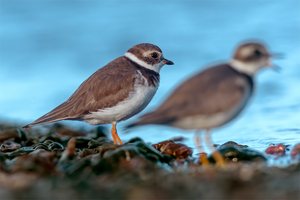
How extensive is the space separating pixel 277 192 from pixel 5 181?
1951 millimetres

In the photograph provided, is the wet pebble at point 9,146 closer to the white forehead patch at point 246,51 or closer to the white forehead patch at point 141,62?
the white forehead patch at point 141,62

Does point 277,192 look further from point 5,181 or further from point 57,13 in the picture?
point 57,13

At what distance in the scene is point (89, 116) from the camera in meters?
8.87

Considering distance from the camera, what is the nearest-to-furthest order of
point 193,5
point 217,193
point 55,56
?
point 217,193 < point 55,56 < point 193,5

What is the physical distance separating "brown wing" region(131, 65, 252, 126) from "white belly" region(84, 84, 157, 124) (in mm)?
2222

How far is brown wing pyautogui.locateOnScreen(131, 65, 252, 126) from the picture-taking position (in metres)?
6.21

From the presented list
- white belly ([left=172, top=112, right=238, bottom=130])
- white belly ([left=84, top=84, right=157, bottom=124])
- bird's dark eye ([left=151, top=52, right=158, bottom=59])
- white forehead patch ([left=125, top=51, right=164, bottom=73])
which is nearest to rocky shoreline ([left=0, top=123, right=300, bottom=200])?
white belly ([left=172, top=112, right=238, bottom=130])

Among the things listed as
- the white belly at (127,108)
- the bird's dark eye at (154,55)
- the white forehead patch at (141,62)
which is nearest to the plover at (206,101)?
the white belly at (127,108)

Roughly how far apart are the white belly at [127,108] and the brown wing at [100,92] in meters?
0.05

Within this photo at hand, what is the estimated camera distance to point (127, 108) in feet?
28.5

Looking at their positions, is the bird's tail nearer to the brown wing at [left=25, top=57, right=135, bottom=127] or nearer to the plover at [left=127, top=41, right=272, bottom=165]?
the plover at [left=127, top=41, right=272, bottom=165]

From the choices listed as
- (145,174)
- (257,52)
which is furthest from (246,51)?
(145,174)

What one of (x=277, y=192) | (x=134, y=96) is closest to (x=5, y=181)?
(x=277, y=192)

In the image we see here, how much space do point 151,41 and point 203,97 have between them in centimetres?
1078
